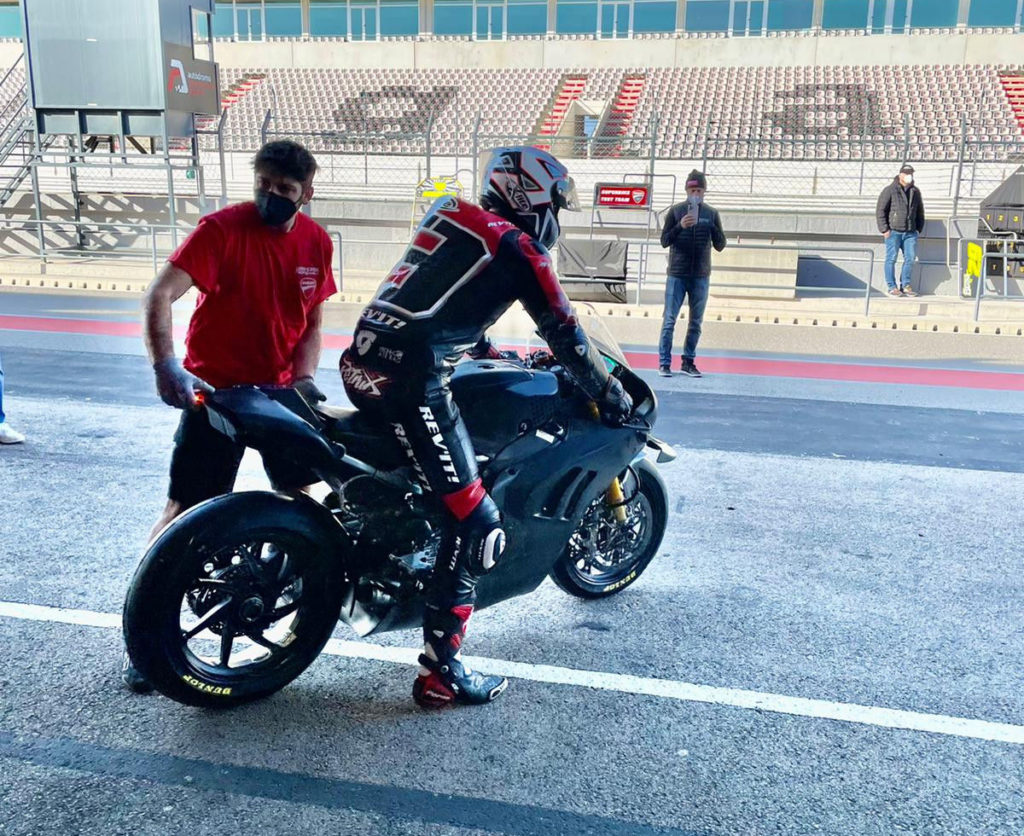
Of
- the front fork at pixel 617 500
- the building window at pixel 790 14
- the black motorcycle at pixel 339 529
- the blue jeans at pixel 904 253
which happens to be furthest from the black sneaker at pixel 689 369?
the building window at pixel 790 14

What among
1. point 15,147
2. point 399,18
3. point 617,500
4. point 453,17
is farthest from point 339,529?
point 399,18

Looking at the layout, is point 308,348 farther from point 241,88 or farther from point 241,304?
point 241,88

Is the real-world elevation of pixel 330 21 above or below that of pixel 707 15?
below

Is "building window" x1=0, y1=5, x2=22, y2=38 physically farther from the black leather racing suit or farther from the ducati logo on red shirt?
the black leather racing suit

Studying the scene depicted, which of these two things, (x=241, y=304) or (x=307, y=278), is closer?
(x=241, y=304)

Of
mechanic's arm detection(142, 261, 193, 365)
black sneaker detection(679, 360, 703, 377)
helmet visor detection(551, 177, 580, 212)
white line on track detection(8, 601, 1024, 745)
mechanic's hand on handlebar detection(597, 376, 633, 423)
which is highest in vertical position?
helmet visor detection(551, 177, 580, 212)

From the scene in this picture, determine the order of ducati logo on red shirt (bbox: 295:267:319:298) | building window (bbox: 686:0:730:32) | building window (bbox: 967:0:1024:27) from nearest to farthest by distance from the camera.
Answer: ducati logo on red shirt (bbox: 295:267:319:298), building window (bbox: 967:0:1024:27), building window (bbox: 686:0:730:32)

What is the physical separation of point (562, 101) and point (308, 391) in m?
29.8

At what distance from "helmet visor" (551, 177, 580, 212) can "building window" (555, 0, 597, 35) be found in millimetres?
33912

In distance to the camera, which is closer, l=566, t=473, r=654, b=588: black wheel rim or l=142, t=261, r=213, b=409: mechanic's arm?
l=142, t=261, r=213, b=409: mechanic's arm

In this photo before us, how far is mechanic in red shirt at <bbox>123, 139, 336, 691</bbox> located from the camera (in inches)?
125

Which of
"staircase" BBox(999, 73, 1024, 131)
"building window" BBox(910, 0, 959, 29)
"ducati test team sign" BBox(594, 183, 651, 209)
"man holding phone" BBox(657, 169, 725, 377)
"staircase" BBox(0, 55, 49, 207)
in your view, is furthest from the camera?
"building window" BBox(910, 0, 959, 29)

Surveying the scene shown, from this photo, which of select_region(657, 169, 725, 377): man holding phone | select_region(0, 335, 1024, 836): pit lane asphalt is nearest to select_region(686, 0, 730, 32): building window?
select_region(657, 169, 725, 377): man holding phone

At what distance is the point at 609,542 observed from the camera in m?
4.07
